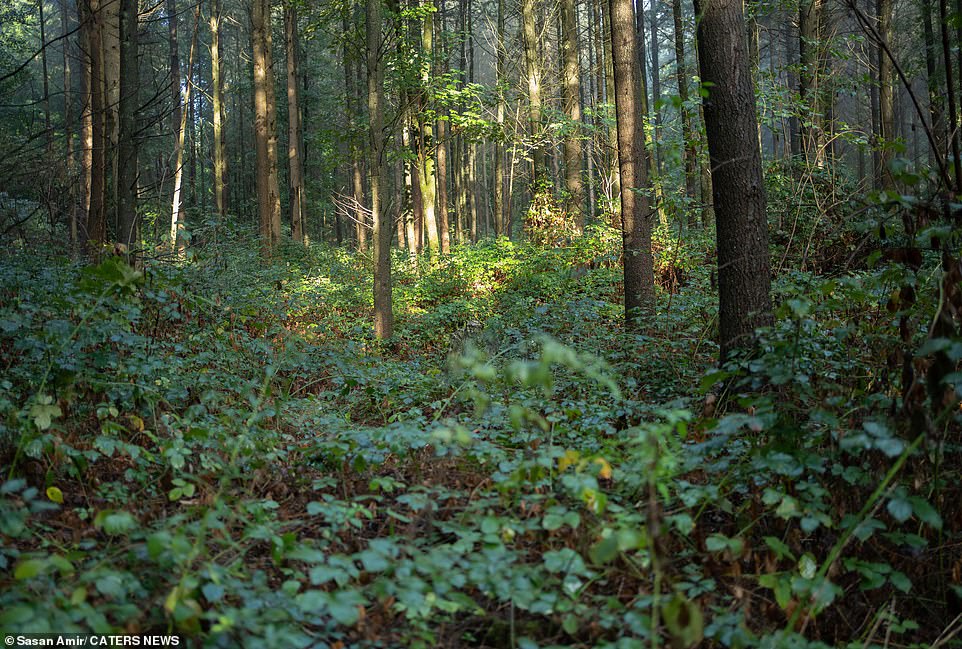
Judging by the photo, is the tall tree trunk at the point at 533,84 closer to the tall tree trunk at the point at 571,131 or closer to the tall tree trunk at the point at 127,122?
the tall tree trunk at the point at 571,131

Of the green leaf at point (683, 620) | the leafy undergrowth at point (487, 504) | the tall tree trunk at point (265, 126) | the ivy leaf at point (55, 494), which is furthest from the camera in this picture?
the tall tree trunk at point (265, 126)

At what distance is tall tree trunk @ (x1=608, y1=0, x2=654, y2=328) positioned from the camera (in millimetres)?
8375

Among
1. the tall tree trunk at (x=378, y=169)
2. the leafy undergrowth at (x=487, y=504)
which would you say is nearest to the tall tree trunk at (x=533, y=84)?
the tall tree trunk at (x=378, y=169)

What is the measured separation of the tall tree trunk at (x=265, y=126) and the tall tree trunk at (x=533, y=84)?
6571 millimetres

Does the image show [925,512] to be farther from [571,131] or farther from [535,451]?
[571,131]

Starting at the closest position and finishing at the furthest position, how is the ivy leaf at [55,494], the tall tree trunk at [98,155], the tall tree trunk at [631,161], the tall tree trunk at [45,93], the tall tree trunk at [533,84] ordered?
the ivy leaf at [55,494] < the tall tree trunk at [45,93] < the tall tree trunk at [631,161] < the tall tree trunk at [98,155] < the tall tree trunk at [533,84]

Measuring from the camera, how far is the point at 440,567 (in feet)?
8.54

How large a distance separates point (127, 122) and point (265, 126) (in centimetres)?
808

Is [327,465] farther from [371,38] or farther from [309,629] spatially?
[371,38]

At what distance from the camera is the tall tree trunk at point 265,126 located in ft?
52.3

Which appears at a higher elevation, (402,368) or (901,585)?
(402,368)

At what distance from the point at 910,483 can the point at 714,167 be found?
2752 millimetres

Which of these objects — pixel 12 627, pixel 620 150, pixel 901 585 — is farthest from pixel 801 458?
pixel 620 150

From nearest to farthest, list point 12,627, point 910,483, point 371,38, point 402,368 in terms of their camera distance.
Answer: point 12,627
point 910,483
point 402,368
point 371,38
